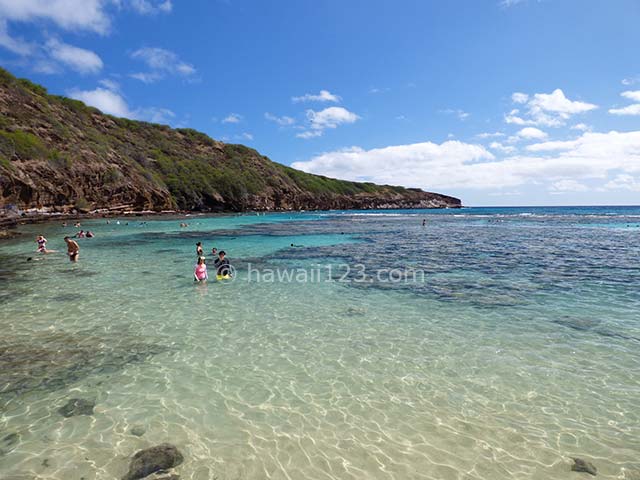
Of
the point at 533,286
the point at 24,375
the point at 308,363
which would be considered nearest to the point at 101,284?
the point at 24,375

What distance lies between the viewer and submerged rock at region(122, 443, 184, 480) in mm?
5305

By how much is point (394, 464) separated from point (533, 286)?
47.1ft

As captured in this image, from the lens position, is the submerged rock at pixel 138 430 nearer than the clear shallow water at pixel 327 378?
No

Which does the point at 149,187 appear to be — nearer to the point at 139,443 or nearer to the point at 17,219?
the point at 17,219

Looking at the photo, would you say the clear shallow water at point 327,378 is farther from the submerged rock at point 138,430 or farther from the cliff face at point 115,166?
the cliff face at point 115,166

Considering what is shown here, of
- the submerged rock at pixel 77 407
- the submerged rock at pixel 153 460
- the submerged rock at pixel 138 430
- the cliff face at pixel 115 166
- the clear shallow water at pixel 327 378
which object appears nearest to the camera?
the submerged rock at pixel 153 460

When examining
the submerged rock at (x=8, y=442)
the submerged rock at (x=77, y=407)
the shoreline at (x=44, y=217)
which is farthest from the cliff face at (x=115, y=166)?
the submerged rock at (x=8, y=442)

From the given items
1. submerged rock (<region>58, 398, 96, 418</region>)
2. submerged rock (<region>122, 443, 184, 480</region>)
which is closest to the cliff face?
submerged rock (<region>58, 398, 96, 418</region>)

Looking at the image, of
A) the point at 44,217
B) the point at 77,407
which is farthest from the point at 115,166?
the point at 77,407

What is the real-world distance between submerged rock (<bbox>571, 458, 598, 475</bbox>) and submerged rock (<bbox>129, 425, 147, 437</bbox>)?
22.9ft

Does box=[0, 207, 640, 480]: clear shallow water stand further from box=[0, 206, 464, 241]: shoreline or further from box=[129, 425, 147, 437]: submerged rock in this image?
box=[0, 206, 464, 241]: shoreline

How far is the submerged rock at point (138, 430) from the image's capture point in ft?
20.4

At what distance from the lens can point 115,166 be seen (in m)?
87.6

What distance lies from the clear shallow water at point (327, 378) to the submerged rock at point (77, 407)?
0.49ft
